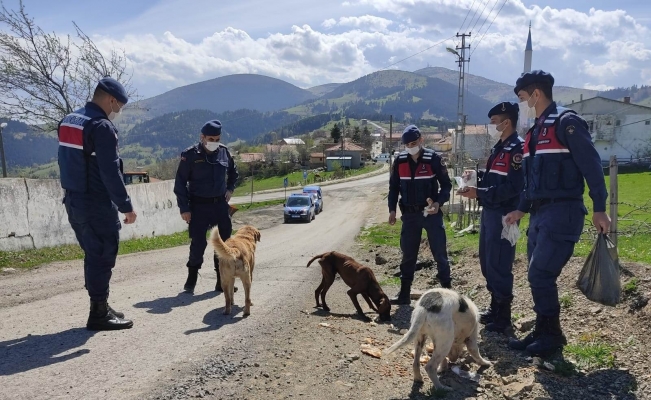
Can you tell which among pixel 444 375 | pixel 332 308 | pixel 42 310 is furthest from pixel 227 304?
pixel 444 375

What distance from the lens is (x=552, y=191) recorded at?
416cm

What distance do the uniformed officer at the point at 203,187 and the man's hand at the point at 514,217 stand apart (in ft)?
13.1

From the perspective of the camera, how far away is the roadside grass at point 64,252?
1005 centimetres

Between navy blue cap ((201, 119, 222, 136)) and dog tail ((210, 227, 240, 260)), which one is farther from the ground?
navy blue cap ((201, 119, 222, 136))

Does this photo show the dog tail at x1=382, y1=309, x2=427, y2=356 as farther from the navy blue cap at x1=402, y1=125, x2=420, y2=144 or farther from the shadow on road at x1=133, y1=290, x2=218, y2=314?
the shadow on road at x1=133, y1=290, x2=218, y2=314

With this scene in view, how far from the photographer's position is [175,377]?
371cm

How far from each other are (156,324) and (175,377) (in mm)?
1605

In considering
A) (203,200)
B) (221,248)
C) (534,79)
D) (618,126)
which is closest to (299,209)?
(203,200)

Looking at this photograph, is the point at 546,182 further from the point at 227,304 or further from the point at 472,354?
the point at 227,304

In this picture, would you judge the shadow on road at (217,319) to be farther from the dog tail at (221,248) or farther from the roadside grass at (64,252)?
the roadside grass at (64,252)

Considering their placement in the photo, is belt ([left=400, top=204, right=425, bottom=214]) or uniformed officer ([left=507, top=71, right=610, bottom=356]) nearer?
uniformed officer ([left=507, top=71, right=610, bottom=356])

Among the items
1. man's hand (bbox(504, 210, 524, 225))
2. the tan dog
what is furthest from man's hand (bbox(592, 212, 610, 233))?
the tan dog

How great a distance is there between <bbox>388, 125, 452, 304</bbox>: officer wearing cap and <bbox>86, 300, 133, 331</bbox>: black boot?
380 cm

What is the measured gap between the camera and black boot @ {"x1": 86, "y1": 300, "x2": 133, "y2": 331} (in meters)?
4.81
